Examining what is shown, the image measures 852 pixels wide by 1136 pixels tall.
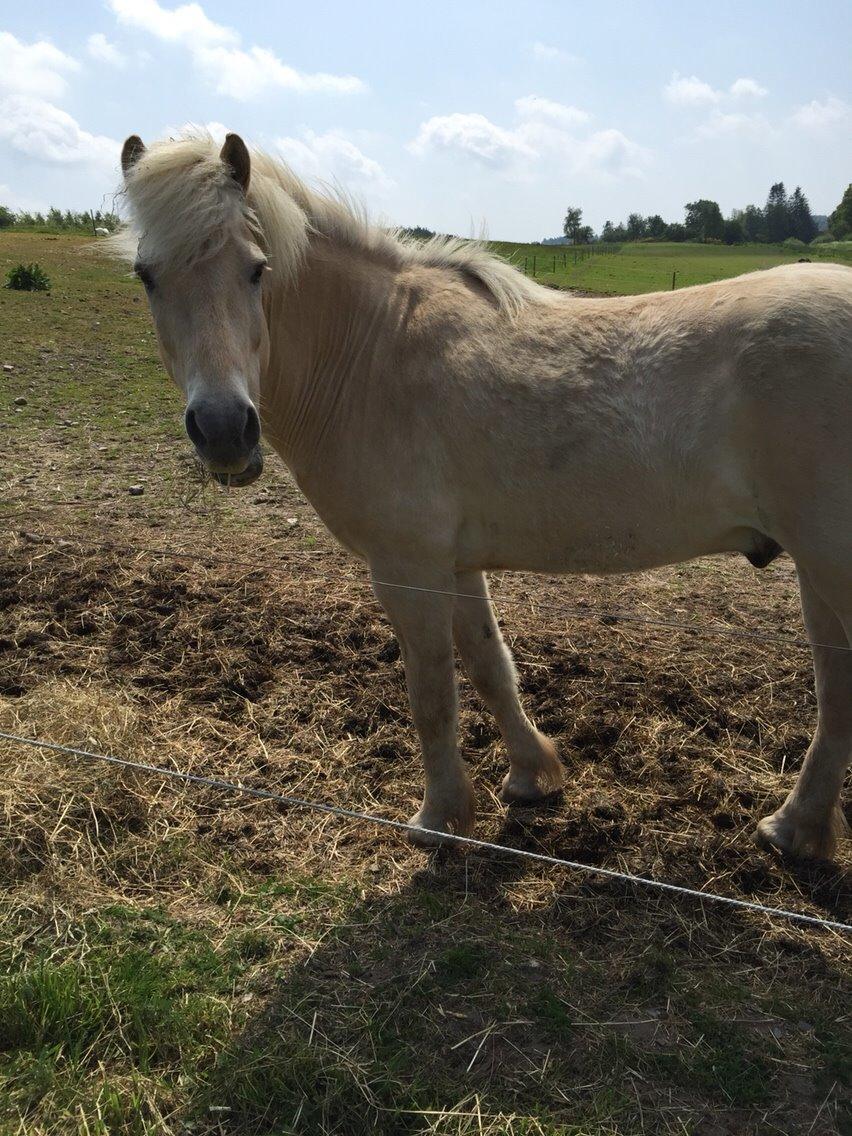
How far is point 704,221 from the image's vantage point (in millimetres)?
69875

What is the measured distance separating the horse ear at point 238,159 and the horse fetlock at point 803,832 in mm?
3418

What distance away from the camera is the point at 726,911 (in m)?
3.27

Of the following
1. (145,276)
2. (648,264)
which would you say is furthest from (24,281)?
(648,264)

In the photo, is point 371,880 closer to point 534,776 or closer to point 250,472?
point 534,776

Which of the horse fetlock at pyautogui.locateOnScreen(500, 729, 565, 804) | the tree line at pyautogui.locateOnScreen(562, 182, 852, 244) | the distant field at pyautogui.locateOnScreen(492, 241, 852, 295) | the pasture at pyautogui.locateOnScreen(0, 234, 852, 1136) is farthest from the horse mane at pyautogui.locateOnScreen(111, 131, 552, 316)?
the tree line at pyautogui.locateOnScreen(562, 182, 852, 244)

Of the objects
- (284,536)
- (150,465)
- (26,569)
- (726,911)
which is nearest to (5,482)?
(150,465)

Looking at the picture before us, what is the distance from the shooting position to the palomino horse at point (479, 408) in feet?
9.58

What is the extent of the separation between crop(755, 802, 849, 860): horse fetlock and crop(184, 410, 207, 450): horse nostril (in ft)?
9.46

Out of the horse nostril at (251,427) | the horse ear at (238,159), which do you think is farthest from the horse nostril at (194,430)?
the horse ear at (238,159)

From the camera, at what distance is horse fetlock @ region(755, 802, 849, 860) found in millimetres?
3504

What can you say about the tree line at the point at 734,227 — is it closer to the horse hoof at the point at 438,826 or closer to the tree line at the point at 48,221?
the tree line at the point at 48,221

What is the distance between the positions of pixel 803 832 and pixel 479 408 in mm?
2276

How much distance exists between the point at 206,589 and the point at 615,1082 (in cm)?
405

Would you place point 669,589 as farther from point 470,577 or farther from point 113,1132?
point 113,1132
